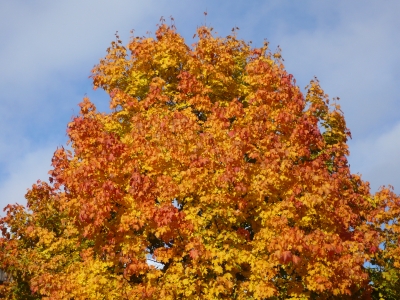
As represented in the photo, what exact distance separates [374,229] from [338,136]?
4.51m

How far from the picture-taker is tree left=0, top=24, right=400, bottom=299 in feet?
46.6

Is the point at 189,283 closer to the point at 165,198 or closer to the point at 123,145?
the point at 165,198

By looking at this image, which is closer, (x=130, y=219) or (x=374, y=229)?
(x=130, y=219)

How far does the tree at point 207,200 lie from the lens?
14195 mm

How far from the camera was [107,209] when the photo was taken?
14820 millimetres

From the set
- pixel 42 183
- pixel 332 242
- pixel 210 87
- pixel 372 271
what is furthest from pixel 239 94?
pixel 42 183

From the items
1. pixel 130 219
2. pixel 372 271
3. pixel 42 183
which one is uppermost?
pixel 42 183

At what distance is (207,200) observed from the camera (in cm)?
1468

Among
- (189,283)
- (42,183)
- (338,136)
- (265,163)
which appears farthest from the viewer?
(42,183)

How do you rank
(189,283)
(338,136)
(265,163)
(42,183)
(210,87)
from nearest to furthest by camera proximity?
(189,283) → (265,163) → (210,87) → (338,136) → (42,183)

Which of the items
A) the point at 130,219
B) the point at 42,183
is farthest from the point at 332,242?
the point at 42,183

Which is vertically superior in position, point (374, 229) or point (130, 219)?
point (374, 229)

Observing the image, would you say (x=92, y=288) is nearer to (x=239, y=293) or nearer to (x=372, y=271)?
(x=239, y=293)

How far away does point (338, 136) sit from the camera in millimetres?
20969
